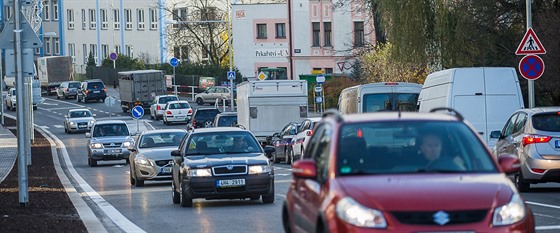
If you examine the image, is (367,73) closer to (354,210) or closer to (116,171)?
(116,171)

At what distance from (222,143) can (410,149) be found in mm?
11862

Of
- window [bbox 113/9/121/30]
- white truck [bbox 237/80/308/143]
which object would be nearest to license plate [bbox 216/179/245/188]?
white truck [bbox 237/80/308/143]

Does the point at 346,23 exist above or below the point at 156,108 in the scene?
above

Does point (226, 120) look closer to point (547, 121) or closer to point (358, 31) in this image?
point (547, 121)

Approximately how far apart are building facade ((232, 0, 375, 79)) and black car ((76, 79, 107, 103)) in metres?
11.1

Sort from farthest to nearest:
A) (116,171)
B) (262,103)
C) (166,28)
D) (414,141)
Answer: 1. (166,28)
2. (262,103)
3. (116,171)
4. (414,141)

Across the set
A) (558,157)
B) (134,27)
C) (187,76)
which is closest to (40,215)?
(558,157)

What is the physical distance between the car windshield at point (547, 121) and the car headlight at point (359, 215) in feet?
44.5

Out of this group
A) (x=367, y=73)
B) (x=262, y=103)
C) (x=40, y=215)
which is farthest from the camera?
(x=367, y=73)

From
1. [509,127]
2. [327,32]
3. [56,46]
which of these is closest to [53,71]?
[56,46]

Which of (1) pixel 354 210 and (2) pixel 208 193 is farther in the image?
(2) pixel 208 193

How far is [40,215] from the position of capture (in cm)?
1948

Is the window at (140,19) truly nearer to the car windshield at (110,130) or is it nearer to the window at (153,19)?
the window at (153,19)

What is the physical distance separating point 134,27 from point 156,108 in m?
34.8
